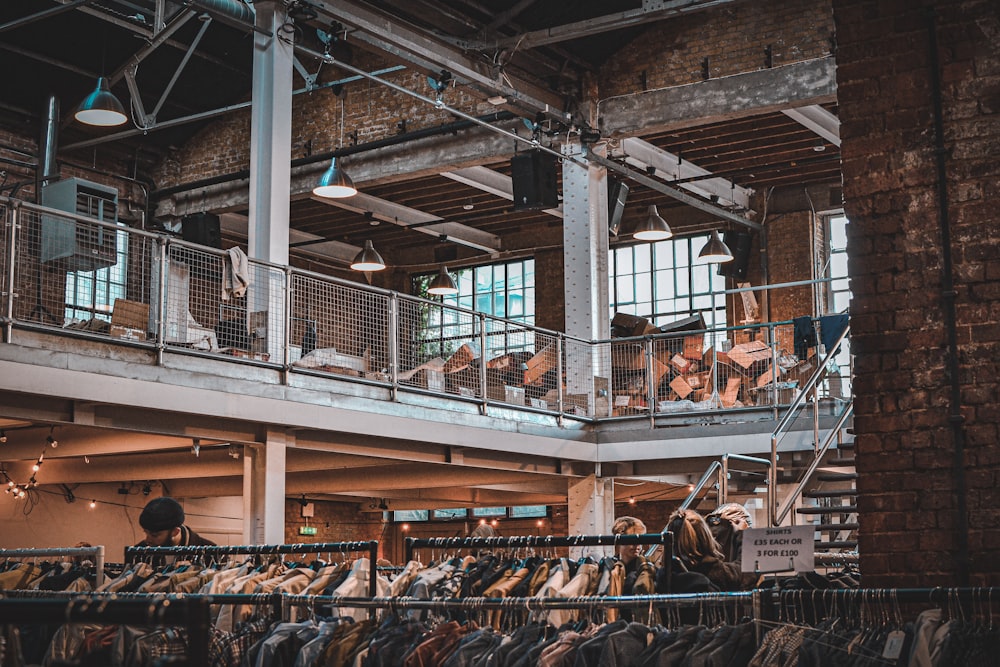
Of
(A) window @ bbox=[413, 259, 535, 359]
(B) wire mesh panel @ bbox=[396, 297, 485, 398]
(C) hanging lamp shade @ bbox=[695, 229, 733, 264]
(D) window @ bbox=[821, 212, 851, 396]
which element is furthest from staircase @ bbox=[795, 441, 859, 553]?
(A) window @ bbox=[413, 259, 535, 359]

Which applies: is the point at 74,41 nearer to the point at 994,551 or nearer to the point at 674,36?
the point at 674,36

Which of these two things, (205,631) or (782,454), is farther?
(782,454)

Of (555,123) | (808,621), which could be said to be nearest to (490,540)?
(808,621)

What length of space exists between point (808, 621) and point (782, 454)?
9639mm

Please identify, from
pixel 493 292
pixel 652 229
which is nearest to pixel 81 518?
pixel 652 229

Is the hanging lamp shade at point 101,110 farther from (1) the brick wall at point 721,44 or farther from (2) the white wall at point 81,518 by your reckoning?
(1) the brick wall at point 721,44

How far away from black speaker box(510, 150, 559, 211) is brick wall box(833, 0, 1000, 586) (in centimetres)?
1090

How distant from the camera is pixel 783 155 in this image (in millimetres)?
18438

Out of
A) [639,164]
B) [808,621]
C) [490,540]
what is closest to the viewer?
[808,621]

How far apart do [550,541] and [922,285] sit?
1678 mm

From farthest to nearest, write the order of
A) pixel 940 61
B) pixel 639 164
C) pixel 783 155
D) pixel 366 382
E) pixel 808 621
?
pixel 783 155
pixel 639 164
pixel 366 382
pixel 940 61
pixel 808 621

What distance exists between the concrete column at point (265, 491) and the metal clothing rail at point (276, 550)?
175 inches

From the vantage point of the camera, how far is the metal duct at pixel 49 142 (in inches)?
675

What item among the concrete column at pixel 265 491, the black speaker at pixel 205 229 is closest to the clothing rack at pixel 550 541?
the concrete column at pixel 265 491
